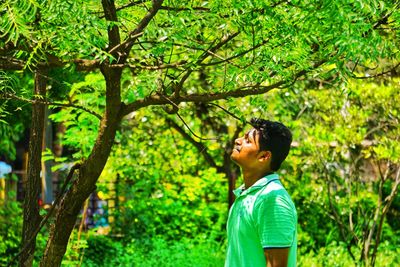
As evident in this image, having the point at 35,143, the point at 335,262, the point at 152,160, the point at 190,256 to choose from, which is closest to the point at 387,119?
the point at 335,262

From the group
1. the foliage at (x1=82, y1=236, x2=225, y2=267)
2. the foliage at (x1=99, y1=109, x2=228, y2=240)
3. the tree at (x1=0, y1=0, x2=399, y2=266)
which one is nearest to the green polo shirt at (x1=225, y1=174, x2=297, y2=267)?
the tree at (x1=0, y1=0, x2=399, y2=266)

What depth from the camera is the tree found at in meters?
4.73

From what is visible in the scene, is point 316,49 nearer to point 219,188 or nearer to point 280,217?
point 280,217

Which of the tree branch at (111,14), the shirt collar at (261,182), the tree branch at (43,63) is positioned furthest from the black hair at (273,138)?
the tree branch at (43,63)

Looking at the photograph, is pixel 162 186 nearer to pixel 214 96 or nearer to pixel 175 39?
pixel 214 96

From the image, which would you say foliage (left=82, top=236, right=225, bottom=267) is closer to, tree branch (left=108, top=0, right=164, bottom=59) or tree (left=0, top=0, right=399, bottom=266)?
tree (left=0, top=0, right=399, bottom=266)

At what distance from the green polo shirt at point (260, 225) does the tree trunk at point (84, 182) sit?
1365mm

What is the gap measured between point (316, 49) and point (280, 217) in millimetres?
1562

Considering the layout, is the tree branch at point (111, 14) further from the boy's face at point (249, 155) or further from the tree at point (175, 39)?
the boy's face at point (249, 155)

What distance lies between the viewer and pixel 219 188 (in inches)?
591

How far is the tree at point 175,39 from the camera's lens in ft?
15.5

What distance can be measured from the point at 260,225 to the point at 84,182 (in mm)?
1764

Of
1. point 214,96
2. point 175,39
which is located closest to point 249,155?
point 175,39

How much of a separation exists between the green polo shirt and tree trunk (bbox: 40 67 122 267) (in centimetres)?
136
